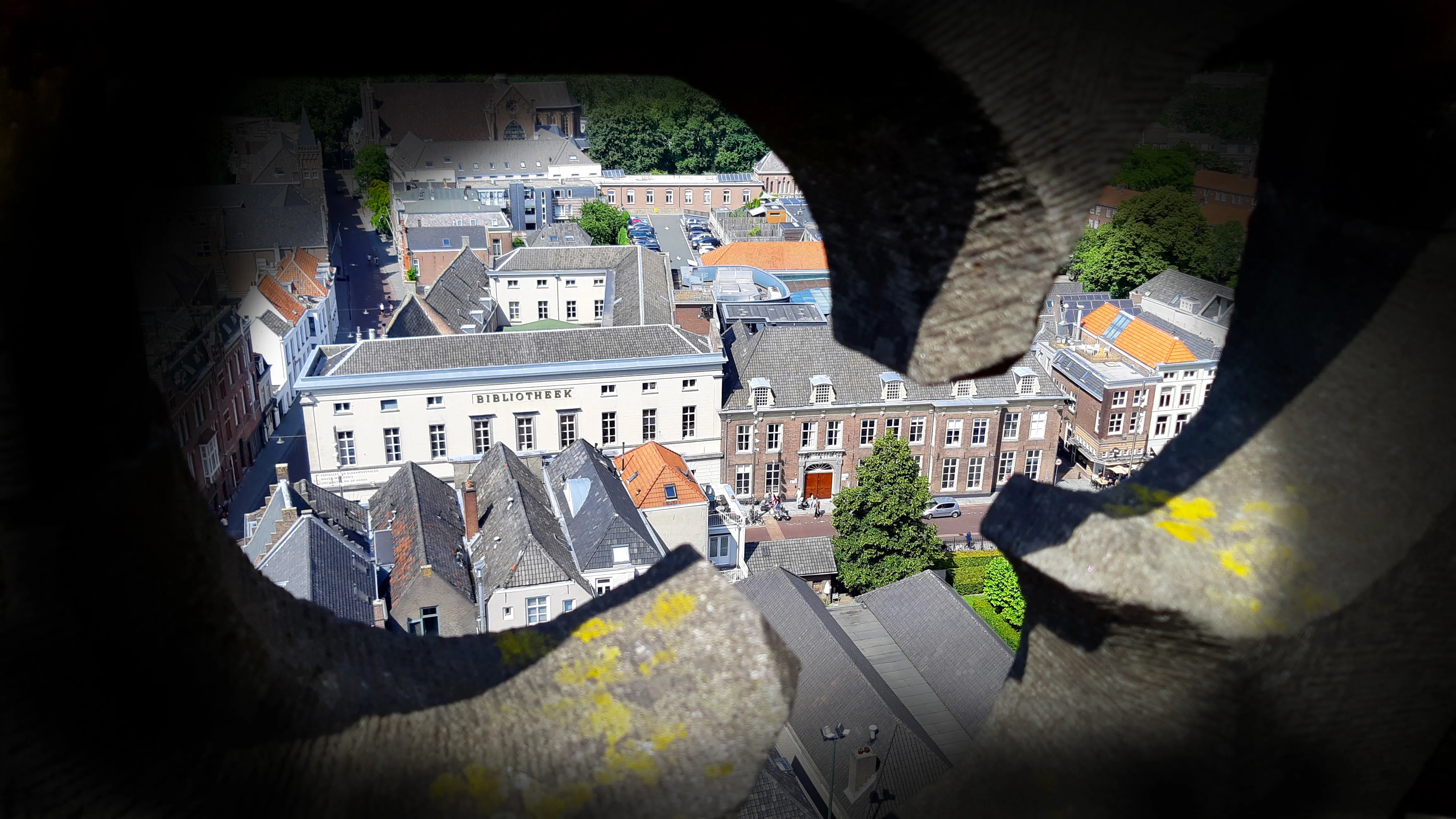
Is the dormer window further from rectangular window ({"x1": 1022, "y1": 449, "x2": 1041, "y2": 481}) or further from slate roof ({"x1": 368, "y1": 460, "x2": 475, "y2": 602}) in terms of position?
slate roof ({"x1": 368, "y1": 460, "x2": 475, "y2": 602})

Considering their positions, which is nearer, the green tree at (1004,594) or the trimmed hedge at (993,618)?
the trimmed hedge at (993,618)

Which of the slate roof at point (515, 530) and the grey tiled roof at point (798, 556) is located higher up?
the slate roof at point (515, 530)

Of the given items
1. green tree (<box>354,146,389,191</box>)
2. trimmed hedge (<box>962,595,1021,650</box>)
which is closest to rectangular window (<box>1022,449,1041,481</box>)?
trimmed hedge (<box>962,595,1021,650</box>)

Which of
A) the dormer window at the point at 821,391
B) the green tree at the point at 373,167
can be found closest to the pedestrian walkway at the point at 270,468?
the dormer window at the point at 821,391

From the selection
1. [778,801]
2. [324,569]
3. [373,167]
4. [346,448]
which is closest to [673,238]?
[373,167]

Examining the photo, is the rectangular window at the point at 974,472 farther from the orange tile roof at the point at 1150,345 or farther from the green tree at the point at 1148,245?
the green tree at the point at 1148,245

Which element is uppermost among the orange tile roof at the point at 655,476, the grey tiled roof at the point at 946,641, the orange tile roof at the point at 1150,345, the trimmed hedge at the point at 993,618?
the orange tile roof at the point at 1150,345
